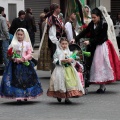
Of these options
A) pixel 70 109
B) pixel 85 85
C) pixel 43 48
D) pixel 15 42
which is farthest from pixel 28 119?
pixel 43 48

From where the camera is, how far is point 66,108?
12227 millimetres

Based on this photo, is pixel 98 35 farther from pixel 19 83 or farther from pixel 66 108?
pixel 66 108

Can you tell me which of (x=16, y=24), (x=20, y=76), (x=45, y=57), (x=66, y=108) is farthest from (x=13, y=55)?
(x=16, y=24)

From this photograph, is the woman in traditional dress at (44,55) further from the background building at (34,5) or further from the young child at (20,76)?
the background building at (34,5)

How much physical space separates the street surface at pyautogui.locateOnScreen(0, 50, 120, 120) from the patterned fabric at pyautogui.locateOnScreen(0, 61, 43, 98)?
202 millimetres

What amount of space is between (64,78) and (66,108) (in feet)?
2.05

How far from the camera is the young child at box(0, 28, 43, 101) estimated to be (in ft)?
41.7

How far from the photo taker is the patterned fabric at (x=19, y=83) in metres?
12.7

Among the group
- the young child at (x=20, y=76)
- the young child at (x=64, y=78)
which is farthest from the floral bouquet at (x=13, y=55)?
the young child at (x=64, y=78)

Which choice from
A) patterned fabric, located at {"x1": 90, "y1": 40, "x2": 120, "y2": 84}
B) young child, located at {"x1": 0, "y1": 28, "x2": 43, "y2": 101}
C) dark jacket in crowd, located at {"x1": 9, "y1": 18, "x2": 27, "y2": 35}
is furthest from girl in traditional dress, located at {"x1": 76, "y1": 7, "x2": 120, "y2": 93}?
dark jacket in crowd, located at {"x1": 9, "y1": 18, "x2": 27, "y2": 35}

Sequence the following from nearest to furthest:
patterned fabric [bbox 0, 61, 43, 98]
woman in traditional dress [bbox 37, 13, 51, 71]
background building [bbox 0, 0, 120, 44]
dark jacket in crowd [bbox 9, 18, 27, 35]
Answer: patterned fabric [bbox 0, 61, 43, 98] < woman in traditional dress [bbox 37, 13, 51, 71] < dark jacket in crowd [bbox 9, 18, 27, 35] < background building [bbox 0, 0, 120, 44]

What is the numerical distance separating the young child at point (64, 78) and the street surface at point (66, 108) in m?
0.22

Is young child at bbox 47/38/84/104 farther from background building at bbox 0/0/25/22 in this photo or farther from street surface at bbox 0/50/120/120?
background building at bbox 0/0/25/22

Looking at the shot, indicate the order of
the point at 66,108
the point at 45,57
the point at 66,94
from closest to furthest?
the point at 66,108 → the point at 66,94 → the point at 45,57
